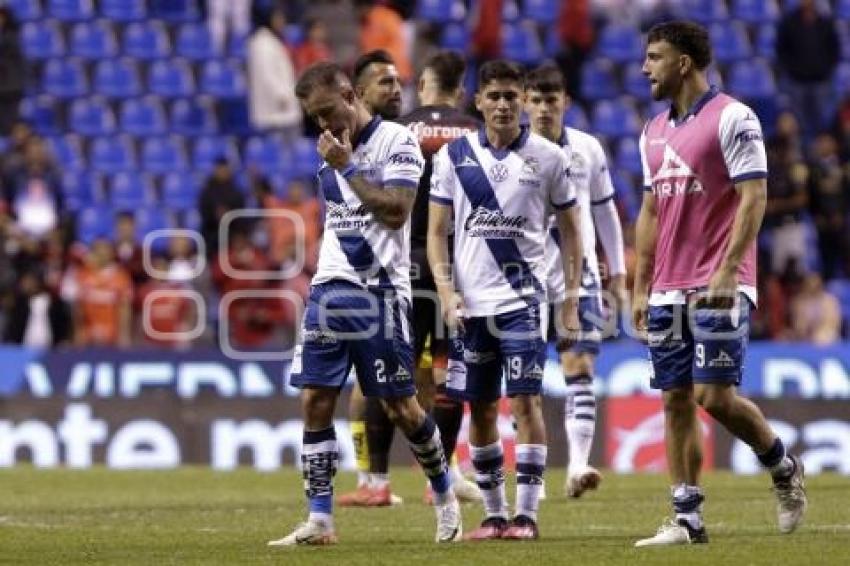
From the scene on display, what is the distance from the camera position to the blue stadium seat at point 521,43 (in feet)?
87.5

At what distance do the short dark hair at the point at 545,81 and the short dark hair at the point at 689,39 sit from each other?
352 cm

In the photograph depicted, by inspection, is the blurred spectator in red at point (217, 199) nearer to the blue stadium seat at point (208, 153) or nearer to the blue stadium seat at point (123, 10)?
the blue stadium seat at point (208, 153)

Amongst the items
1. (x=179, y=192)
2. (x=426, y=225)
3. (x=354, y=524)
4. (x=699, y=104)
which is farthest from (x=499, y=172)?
(x=179, y=192)

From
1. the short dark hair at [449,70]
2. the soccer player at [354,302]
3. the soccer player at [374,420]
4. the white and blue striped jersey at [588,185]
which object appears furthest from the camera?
the white and blue striped jersey at [588,185]

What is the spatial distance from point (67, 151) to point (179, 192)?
1.51 meters

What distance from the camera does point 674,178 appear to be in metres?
10.1

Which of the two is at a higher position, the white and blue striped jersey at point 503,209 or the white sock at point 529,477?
the white and blue striped jersey at point 503,209

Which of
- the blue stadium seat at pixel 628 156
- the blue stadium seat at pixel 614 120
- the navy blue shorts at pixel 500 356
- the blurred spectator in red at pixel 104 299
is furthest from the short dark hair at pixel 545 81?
the blue stadium seat at pixel 614 120

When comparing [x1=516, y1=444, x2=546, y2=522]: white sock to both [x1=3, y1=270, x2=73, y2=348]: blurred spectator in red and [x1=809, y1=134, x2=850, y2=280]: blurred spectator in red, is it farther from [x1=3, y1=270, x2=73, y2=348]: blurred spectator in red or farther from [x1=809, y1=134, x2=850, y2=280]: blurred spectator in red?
[x1=809, y1=134, x2=850, y2=280]: blurred spectator in red

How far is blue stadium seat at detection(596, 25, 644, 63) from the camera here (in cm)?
2712

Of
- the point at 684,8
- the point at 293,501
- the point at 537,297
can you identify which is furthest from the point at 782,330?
the point at 537,297

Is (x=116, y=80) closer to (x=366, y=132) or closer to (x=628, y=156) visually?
(x=628, y=156)

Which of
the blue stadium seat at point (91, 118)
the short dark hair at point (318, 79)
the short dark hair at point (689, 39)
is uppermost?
the blue stadium seat at point (91, 118)

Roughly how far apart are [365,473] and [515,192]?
10.6 ft
